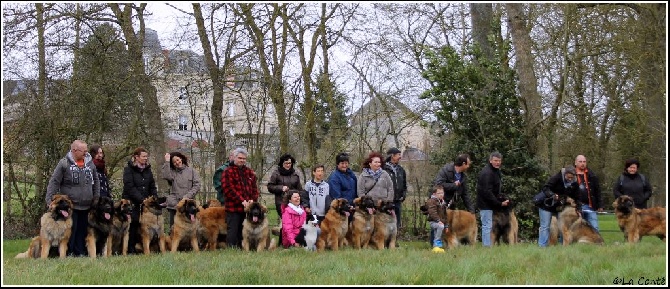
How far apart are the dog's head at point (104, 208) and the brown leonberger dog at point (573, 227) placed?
6.44 metres

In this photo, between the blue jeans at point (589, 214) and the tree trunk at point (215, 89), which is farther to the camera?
the tree trunk at point (215, 89)

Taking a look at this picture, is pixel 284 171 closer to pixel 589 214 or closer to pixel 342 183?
pixel 342 183

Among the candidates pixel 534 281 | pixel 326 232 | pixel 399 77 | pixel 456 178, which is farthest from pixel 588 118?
pixel 534 281

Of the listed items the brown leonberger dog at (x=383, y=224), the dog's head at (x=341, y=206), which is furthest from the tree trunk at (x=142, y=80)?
the brown leonberger dog at (x=383, y=224)

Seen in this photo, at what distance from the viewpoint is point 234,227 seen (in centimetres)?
995

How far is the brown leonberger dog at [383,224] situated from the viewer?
9.97 metres

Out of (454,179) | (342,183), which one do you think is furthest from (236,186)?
(454,179)

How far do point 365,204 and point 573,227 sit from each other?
3.15 m

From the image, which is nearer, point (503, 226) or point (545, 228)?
point (545, 228)

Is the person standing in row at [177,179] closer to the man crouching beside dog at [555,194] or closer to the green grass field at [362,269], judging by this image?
the green grass field at [362,269]

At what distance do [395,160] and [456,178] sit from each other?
3.18 ft

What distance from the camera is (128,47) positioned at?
14.3 metres

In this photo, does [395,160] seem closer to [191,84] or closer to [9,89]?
[191,84]

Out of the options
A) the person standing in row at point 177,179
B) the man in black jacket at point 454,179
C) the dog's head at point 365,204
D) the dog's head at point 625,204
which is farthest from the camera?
the dog's head at point 625,204
